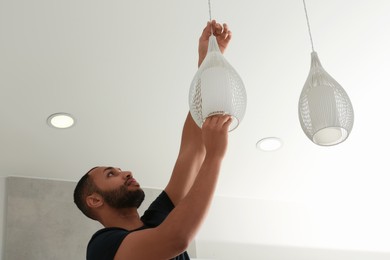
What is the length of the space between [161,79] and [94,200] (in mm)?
A: 758

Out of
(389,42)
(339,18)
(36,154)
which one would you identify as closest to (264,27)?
(339,18)

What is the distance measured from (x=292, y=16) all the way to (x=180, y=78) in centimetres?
46

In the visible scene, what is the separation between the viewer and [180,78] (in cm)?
220

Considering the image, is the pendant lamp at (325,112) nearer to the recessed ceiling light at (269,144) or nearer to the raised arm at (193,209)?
the raised arm at (193,209)

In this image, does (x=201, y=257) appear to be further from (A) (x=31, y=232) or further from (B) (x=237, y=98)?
(B) (x=237, y=98)

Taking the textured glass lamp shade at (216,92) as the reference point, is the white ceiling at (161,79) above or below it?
above

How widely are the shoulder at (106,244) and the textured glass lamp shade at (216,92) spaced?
1.01ft

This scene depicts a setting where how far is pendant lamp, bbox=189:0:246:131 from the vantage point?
3.60ft

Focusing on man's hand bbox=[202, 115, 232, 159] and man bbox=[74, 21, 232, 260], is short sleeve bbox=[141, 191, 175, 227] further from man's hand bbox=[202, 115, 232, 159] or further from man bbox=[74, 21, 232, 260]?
man's hand bbox=[202, 115, 232, 159]

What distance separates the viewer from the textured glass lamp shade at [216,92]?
3.60ft

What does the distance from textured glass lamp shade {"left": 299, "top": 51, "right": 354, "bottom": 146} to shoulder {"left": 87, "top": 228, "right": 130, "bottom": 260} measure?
450 millimetres

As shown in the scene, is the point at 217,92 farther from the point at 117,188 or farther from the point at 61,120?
the point at 61,120

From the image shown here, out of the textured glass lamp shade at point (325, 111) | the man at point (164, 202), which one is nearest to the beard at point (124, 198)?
the man at point (164, 202)

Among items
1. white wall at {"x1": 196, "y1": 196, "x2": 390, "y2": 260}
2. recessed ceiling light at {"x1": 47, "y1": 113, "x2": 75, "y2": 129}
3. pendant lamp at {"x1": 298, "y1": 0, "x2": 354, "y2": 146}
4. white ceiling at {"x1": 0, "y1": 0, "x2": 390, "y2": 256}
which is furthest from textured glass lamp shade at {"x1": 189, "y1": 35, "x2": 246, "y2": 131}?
white wall at {"x1": 196, "y1": 196, "x2": 390, "y2": 260}
